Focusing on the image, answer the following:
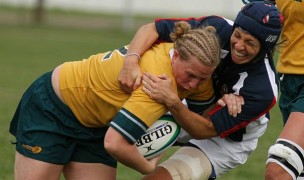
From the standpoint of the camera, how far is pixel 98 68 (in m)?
5.02

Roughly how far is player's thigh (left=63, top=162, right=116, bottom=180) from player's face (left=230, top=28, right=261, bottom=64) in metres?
1.13

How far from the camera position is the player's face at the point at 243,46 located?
4.95m

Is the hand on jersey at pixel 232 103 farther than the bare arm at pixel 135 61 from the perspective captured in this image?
Yes

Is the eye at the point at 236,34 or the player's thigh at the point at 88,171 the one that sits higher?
the eye at the point at 236,34

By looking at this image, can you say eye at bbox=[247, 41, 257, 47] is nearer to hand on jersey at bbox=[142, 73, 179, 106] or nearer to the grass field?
hand on jersey at bbox=[142, 73, 179, 106]

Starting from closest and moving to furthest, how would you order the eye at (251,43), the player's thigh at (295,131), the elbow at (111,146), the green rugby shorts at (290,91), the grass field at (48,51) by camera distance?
1. the elbow at (111,146)
2. the eye at (251,43)
3. the player's thigh at (295,131)
4. the green rugby shorts at (290,91)
5. the grass field at (48,51)

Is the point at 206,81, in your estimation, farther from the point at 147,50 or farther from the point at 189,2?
the point at 189,2

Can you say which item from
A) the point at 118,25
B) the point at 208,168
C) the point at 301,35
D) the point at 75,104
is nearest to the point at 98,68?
the point at 75,104

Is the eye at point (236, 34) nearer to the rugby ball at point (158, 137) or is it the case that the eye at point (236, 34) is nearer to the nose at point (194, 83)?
the nose at point (194, 83)

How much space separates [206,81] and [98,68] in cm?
65

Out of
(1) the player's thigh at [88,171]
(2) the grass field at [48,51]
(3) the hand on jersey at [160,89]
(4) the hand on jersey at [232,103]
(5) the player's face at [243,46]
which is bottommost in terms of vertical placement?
(2) the grass field at [48,51]

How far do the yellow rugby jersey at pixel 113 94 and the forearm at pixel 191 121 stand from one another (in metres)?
0.07

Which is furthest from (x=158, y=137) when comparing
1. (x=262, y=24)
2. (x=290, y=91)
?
(x=290, y=91)

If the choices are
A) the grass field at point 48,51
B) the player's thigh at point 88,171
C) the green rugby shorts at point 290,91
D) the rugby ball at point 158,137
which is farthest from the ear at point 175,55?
the grass field at point 48,51
